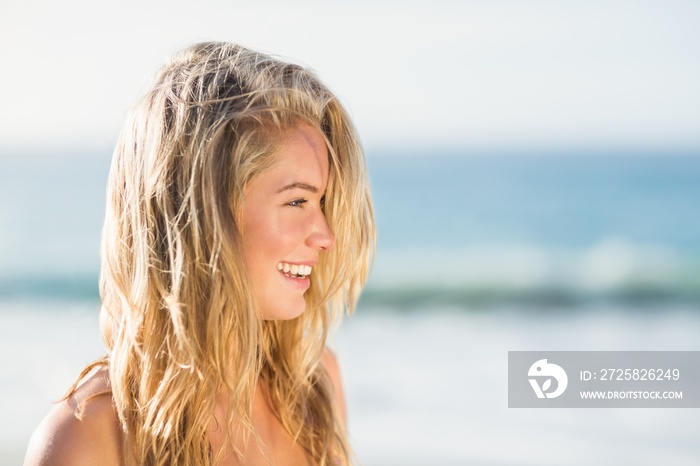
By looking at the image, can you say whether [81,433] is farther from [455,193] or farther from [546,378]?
[455,193]

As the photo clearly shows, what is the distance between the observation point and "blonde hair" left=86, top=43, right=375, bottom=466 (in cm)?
182

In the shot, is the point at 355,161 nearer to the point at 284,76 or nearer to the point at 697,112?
the point at 284,76

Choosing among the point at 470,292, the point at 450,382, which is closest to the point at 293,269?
the point at 450,382

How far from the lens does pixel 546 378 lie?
205 inches

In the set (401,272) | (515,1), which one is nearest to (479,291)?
(401,272)

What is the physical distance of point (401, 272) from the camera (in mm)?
8586

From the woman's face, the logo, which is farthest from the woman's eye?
the logo

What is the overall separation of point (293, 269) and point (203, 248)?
276mm

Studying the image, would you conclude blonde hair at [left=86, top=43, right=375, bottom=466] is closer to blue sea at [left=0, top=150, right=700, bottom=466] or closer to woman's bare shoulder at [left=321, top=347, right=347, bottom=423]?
woman's bare shoulder at [left=321, top=347, right=347, bottom=423]

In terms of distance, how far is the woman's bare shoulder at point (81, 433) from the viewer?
167cm

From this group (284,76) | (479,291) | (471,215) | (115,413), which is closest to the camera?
(115,413)

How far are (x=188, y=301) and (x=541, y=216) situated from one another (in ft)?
27.4

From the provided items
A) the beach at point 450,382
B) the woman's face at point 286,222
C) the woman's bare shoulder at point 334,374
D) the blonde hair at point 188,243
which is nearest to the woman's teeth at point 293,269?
the woman's face at point 286,222

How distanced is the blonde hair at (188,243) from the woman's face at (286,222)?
0.11 ft
